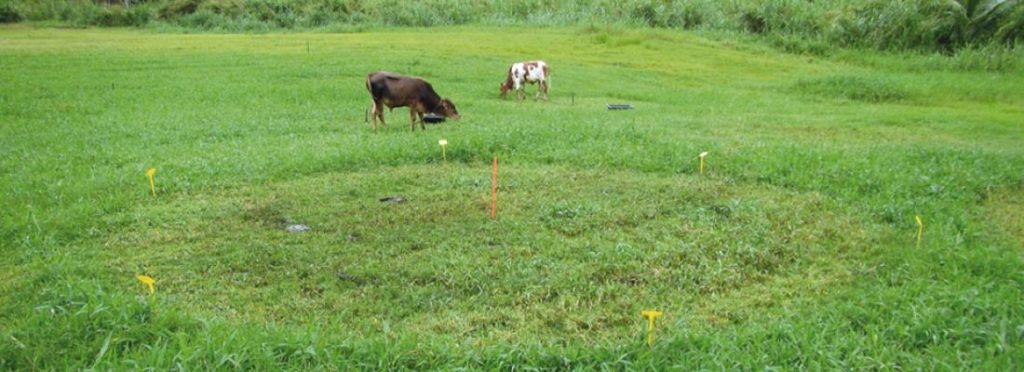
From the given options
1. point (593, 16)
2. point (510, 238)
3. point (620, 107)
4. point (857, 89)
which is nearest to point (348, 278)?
point (510, 238)

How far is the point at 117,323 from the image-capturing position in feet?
15.5

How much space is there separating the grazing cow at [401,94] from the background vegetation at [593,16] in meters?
16.8

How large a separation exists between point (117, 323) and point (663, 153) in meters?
6.76

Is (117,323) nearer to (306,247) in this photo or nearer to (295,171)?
(306,247)

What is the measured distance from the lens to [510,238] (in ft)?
22.0

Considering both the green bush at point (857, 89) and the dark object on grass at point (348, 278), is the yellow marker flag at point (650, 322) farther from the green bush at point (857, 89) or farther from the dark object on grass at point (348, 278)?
the green bush at point (857, 89)

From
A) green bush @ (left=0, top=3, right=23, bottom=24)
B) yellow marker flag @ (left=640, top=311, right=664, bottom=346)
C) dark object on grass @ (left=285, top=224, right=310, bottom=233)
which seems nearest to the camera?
yellow marker flag @ (left=640, top=311, right=664, bottom=346)

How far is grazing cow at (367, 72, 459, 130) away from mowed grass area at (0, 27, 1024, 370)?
1.15 feet

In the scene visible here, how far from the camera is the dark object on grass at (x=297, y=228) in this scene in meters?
6.95

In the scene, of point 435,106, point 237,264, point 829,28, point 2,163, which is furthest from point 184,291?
point 829,28

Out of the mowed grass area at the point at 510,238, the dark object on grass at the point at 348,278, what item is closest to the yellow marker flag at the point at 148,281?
the mowed grass area at the point at 510,238

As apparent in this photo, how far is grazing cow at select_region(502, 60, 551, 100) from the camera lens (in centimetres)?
1669

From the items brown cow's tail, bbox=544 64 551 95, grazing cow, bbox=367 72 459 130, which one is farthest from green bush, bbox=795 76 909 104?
grazing cow, bbox=367 72 459 130

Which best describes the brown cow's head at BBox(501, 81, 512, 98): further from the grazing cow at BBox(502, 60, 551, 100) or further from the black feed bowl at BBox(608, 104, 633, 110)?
the black feed bowl at BBox(608, 104, 633, 110)
